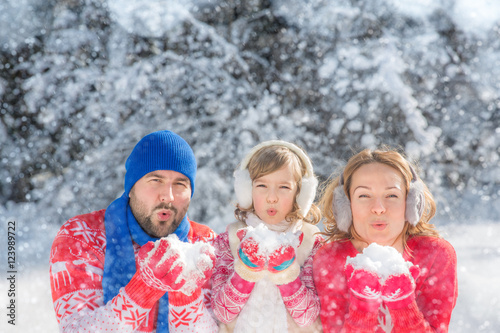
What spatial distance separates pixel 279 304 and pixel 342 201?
2.05ft

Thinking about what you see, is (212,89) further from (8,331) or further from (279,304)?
(279,304)

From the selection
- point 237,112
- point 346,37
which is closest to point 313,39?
point 346,37

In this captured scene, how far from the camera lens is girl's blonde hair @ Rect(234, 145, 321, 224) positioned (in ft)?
8.12

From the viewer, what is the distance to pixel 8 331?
18.2ft

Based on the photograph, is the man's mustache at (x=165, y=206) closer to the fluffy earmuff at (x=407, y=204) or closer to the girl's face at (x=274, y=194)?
the girl's face at (x=274, y=194)

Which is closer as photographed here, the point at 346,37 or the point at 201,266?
the point at 201,266

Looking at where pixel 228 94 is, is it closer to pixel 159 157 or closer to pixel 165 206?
pixel 159 157

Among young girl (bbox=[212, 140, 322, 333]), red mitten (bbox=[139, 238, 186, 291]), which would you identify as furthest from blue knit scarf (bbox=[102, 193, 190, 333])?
red mitten (bbox=[139, 238, 186, 291])

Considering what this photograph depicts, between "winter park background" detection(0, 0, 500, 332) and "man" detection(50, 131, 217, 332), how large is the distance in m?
6.15

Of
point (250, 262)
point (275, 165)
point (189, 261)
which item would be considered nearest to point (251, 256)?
point (250, 262)

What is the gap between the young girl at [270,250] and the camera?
80.9 inches

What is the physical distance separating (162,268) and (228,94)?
7.78m

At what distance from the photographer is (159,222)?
2.54 m

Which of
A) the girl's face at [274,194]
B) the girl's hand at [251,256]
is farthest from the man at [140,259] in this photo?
the girl's face at [274,194]
